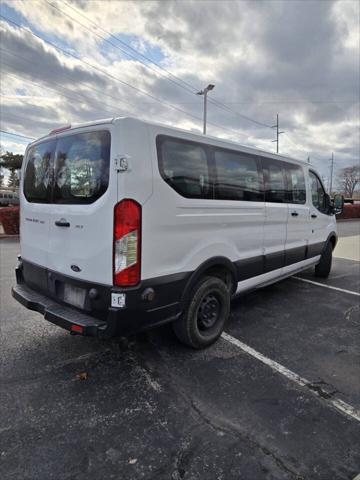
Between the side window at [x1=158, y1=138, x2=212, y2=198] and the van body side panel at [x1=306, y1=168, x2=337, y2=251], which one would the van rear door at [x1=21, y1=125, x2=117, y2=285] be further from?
the van body side panel at [x1=306, y1=168, x2=337, y2=251]

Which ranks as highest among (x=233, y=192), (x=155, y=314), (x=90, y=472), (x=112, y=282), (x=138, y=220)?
(x=233, y=192)

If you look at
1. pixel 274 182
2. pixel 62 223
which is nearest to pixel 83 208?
pixel 62 223

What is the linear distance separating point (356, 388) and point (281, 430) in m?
1.00

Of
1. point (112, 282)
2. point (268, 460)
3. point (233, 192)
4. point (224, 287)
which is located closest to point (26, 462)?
point (112, 282)

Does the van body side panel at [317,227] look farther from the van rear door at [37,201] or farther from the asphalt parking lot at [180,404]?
the van rear door at [37,201]

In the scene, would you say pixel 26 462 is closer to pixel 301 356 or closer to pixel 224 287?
pixel 224 287

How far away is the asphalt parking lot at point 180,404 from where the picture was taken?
1959 mm

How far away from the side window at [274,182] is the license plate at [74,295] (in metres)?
2.66

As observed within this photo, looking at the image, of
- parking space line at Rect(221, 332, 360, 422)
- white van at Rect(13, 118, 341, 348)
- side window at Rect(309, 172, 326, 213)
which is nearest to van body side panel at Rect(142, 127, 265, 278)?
white van at Rect(13, 118, 341, 348)

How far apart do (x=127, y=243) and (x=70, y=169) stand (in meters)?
1.01

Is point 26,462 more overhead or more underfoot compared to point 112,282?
more underfoot

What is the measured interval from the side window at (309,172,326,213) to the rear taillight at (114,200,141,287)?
4035 millimetres

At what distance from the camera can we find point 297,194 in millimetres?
4996

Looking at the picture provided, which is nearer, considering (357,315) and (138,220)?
(138,220)
